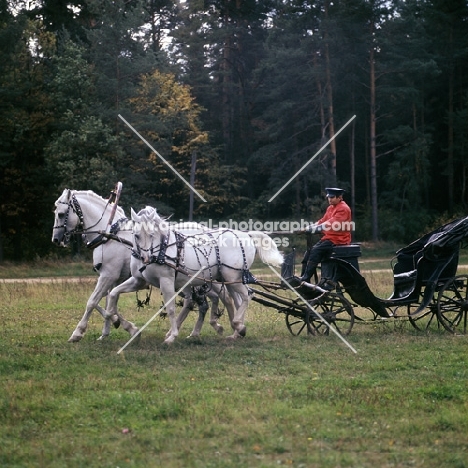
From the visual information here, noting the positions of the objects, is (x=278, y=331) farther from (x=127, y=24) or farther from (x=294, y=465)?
(x=127, y=24)

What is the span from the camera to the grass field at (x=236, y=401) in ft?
22.9

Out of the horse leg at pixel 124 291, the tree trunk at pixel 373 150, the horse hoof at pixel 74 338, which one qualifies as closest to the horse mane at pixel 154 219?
the horse leg at pixel 124 291

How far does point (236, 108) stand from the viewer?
167 ft

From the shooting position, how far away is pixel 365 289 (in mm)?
13328

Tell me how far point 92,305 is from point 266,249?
301 cm

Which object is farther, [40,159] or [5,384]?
[40,159]

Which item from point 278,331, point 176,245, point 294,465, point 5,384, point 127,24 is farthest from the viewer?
point 127,24

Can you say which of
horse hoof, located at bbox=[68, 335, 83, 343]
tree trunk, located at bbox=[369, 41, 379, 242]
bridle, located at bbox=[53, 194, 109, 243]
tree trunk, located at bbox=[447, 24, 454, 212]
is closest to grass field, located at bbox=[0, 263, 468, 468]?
horse hoof, located at bbox=[68, 335, 83, 343]

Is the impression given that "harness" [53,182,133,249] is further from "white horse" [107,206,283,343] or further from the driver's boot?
the driver's boot

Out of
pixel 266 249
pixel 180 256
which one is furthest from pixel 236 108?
pixel 180 256

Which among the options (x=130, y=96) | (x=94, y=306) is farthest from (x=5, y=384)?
(x=130, y=96)

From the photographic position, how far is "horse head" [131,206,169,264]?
12375mm

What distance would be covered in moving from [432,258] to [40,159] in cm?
2988

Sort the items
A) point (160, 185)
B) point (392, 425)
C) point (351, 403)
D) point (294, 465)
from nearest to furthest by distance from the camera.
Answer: point (294, 465) < point (392, 425) < point (351, 403) < point (160, 185)
